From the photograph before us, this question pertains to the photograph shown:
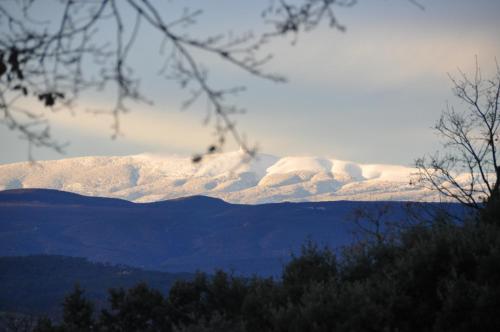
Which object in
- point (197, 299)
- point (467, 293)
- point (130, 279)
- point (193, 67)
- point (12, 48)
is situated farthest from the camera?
point (130, 279)

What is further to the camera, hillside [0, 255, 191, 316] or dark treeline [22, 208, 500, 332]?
hillside [0, 255, 191, 316]

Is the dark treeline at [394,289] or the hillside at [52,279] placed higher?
the dark treeline at [394,289]

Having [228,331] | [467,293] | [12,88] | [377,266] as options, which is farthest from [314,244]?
[12,88]

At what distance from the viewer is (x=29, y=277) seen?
18600 cm

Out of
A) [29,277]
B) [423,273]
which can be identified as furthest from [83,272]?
[423,273]

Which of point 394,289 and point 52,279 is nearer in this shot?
point 394,289

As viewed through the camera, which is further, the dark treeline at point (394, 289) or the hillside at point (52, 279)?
the hillside at point (52, 279)

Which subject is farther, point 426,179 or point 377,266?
point 426,179

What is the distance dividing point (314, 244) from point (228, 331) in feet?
16.2

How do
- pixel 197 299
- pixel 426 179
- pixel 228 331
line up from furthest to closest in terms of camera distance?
1. pixel 426 179
2. pixel 197 299
3. pixel 228 331

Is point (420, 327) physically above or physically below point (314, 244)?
below

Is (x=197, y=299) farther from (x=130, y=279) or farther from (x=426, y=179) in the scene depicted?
(x=130, y=279)

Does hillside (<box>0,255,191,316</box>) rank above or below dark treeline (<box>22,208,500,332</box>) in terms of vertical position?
below

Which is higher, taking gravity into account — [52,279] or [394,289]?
[394,289]
